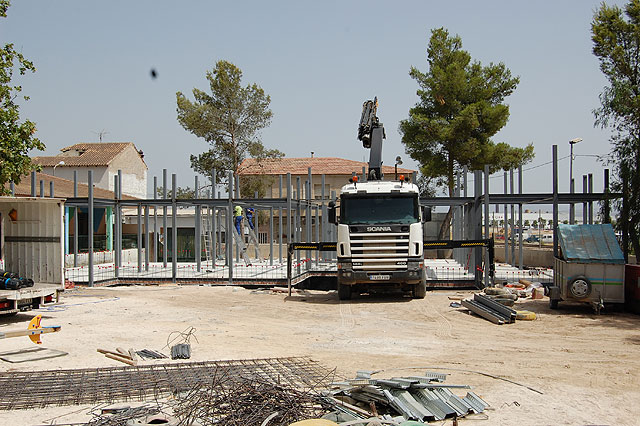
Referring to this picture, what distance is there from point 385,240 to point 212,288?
5.94 m

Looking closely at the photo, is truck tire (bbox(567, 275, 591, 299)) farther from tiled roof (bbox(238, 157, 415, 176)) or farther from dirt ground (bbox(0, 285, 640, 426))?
tiled roof (bbox(238, 157, 415, 176))

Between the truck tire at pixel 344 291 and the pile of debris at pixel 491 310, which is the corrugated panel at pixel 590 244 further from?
the truck tire at pixel 344 291

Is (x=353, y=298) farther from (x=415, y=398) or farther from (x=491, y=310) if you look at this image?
(x=415, y=398)

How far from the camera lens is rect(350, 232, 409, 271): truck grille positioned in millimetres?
14914

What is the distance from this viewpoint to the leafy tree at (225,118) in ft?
104

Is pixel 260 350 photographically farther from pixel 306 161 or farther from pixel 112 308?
pixel 306 161

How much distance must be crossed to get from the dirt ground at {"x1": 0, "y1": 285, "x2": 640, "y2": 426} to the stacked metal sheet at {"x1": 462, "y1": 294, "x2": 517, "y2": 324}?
222mm

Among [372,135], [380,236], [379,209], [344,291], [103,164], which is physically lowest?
[344,291]

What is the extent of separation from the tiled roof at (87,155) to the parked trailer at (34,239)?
28.0 metres

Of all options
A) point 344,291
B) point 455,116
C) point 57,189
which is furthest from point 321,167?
point 344,291

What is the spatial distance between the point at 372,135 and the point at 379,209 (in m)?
4.20

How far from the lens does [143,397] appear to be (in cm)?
670

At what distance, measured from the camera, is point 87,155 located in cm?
4281

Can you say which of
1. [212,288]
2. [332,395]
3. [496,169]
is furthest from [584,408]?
[496,169]
